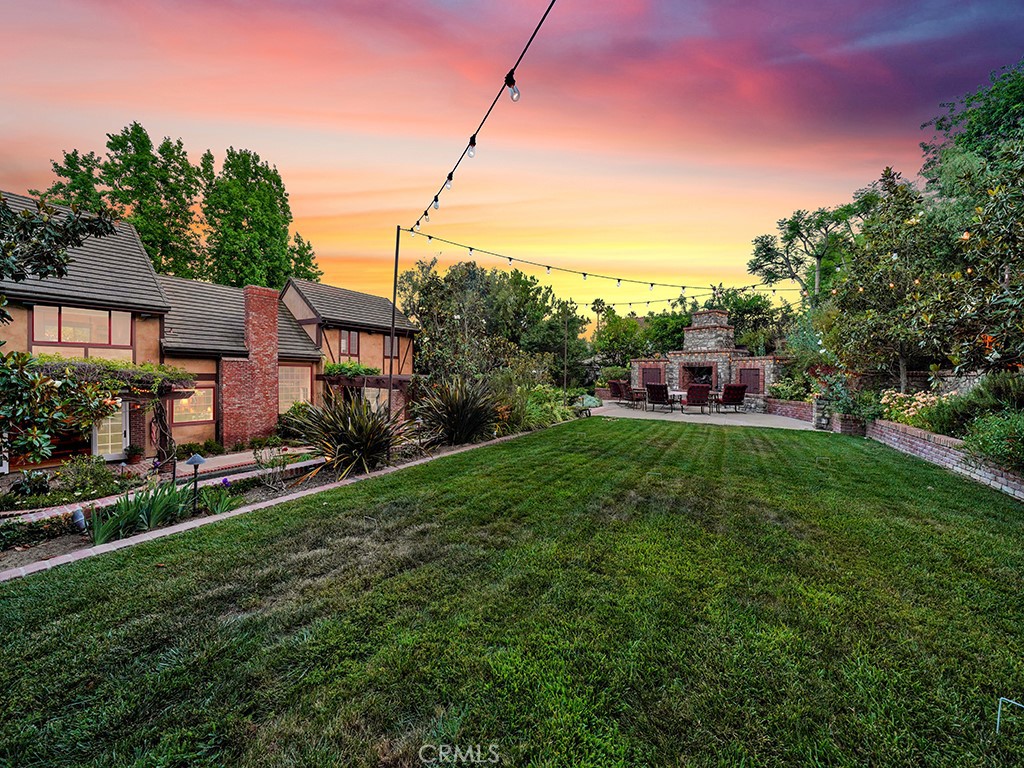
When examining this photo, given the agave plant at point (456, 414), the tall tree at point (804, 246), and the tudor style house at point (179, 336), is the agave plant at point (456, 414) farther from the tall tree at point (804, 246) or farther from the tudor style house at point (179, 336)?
the tall tree at point (804, 246)

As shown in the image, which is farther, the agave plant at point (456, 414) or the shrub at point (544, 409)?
the shrub at point (544, 409)

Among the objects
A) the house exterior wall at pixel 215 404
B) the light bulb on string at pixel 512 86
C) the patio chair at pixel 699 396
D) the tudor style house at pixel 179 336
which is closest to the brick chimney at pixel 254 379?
the tudor style house at pixel 179 336

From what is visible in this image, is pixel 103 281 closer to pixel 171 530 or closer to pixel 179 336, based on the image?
pixel 179 336

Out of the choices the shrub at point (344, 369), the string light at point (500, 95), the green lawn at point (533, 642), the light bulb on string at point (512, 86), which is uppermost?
the string light at point (500, 95)

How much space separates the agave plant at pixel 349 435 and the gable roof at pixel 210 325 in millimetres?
6678

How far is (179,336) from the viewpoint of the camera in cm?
1059

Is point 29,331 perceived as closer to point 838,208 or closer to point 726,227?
point 726,227

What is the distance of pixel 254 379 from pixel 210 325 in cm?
213

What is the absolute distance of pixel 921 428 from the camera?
23.5 ft

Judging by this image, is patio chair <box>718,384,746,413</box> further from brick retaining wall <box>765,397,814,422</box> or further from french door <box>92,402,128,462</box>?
french door <box>92,402,128,462</box>

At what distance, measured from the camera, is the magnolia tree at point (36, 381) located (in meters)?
2.62

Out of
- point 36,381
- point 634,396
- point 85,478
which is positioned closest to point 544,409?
point 634,396

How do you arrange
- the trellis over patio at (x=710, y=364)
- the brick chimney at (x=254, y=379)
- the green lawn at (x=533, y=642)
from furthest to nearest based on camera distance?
the trellis over patio at (x=710, y=364) < the brick chimney at (x=254, y=379) < the green lawn at (x=533, y=642)

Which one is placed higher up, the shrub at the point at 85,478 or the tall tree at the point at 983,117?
the tall tree at the point at 983,117
